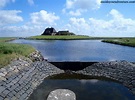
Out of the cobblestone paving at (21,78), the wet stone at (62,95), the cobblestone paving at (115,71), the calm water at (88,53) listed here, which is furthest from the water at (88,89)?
the calm water at (88,53)

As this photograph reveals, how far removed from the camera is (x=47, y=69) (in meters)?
30.7

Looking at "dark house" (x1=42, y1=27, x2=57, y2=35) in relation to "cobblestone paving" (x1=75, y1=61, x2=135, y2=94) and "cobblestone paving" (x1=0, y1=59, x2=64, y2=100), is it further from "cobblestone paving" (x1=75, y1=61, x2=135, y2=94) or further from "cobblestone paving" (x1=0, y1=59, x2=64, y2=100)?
"cobblestone paving" (x1=0, y1=59, x2=64, y2=100)

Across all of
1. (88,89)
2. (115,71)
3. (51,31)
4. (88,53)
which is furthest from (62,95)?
(51,31)

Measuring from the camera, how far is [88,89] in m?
22.3

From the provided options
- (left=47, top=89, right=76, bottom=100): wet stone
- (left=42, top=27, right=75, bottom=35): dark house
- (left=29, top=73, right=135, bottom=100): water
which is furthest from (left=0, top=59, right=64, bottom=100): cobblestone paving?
(left=42, top=27, right=75, bottom=35): dark house

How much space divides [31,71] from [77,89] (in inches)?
287

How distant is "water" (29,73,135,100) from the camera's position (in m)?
20.0

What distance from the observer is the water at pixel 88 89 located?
20.0 m

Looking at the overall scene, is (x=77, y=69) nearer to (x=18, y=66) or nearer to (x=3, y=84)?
(x=18, y=66)

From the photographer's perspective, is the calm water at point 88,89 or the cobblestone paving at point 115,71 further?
the cobblestone paving at point 115,71

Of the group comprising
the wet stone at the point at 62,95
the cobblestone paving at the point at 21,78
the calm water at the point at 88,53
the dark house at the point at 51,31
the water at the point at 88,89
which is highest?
the dark house at the point at 51,31

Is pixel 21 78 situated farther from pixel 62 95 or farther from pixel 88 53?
pixel 88 53

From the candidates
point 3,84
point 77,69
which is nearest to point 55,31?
point 77,69

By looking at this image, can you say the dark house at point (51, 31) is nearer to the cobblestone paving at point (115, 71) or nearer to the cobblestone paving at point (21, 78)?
the cobblestone paving at point (115, 71)
